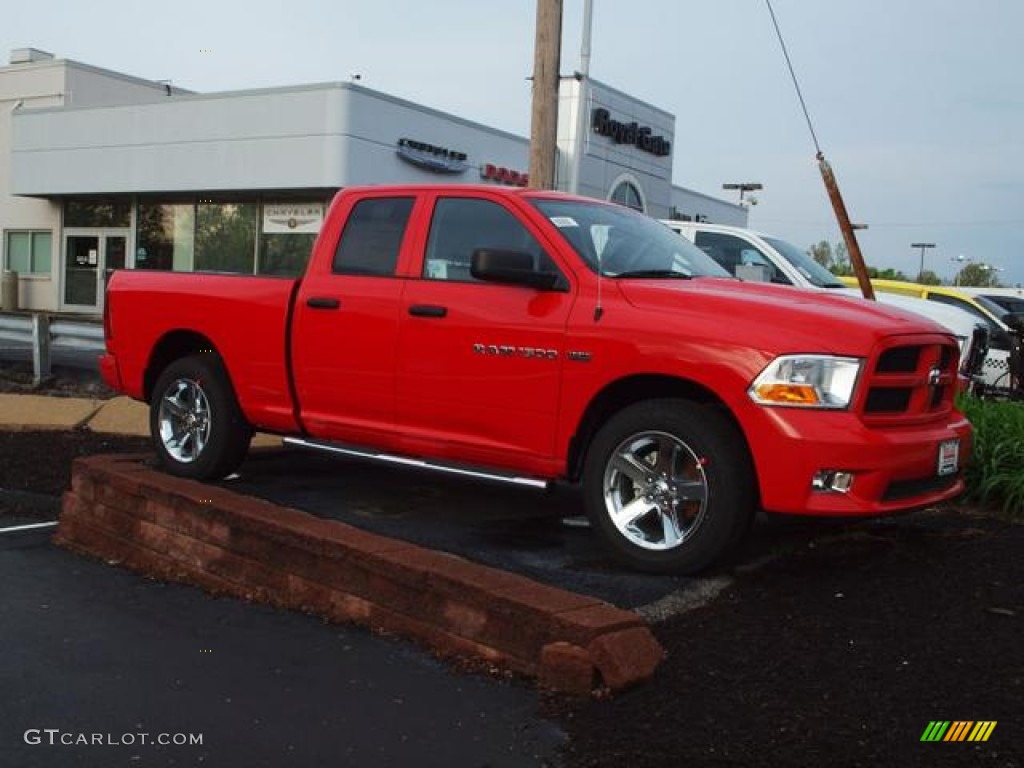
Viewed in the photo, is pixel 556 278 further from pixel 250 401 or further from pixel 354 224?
pixel 250 401

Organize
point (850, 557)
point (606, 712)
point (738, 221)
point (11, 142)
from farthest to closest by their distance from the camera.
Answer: point (738, 221)
point (11, 142)
point (850, 557)
point (606, 712)

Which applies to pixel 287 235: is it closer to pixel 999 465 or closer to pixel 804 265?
pixel 804 265

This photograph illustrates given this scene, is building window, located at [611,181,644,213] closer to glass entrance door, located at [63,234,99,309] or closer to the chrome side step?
glass entrance door, located at [63,234,99,309]

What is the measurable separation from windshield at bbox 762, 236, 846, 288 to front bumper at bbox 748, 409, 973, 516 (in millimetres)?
6504

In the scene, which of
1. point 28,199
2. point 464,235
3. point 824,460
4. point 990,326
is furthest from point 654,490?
point 28,199

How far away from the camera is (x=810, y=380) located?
456 cm

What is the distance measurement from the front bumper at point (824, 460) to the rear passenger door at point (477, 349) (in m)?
1.10

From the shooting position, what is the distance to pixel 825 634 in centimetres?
415

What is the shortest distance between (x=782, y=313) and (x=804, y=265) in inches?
268

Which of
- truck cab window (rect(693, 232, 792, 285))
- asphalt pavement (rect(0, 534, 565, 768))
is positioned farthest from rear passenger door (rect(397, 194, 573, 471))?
truck cab window (rect(693, 232, 792, 285))

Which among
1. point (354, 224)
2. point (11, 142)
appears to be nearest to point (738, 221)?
point (11, 142)

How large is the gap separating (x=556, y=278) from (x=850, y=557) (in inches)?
77.7

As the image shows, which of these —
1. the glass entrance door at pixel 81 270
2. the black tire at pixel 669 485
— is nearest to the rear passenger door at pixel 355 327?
the black tire at pixel 669 485

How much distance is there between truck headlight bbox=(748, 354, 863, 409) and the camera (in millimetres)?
4551
